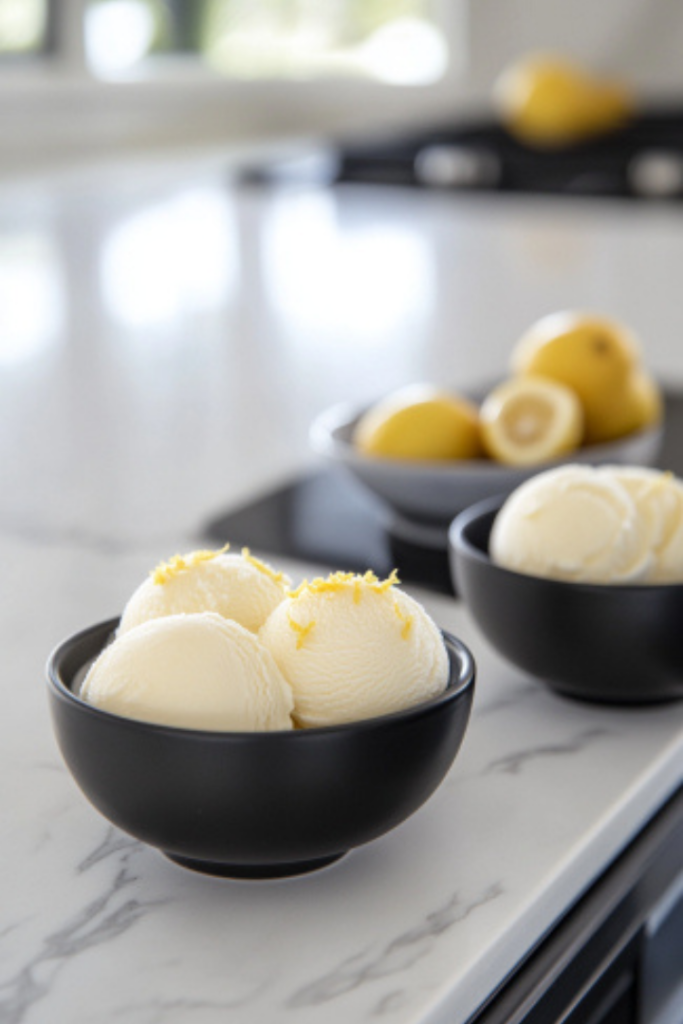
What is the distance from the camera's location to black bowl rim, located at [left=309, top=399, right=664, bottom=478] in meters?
0.92

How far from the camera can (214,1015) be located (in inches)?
18.7

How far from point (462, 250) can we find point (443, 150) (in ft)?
2.40

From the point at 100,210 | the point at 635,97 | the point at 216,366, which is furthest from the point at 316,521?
the point at 635,97

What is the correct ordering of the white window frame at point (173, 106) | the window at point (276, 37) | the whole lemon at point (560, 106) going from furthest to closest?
the window at point (276, 37) → the white window frame at point (173, 106) → the whole lemon at point (560, 106)

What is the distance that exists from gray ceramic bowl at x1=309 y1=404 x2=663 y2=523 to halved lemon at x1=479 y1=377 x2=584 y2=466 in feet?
0.04

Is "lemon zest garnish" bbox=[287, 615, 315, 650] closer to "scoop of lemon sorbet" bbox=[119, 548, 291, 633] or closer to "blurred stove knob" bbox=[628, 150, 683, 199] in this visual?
"scoop of lemon sorbet" bbox=[119, 548, 291, 633]

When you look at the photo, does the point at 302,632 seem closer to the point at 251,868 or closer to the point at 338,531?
the point at 251,868

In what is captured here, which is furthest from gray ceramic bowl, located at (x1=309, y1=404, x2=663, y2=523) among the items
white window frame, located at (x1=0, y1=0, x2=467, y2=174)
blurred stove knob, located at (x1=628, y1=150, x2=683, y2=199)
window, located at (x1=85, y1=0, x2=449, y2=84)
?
window, located at (x1=85, y1=0, x2=449, y2=84)

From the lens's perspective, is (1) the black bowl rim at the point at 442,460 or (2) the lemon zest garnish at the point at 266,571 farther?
(1) the black bowl rim at the point at 442,460

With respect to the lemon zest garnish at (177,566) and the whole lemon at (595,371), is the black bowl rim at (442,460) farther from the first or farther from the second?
the lemon zest garnish at (177,566)

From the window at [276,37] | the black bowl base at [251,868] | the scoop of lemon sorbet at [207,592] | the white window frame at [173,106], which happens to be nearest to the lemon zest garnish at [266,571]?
the scoop of lemon sorbet at [207,592]

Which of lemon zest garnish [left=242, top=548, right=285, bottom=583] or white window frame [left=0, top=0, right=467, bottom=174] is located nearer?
lemon zest garnish [left=242, top=548, right=285, bottom=583]

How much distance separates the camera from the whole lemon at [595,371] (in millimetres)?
1005

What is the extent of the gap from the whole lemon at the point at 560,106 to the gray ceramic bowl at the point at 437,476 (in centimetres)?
211
